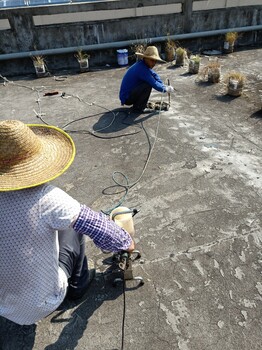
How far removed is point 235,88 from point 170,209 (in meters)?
3.88

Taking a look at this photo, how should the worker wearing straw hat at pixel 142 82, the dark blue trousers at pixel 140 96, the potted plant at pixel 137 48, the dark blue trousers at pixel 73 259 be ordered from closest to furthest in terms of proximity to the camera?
the dark blue trousers at pixel 73 259
the worker wearing straw hat at pixel 142 82
the dark blue trousers at pixel 140 96
the potted plant at pixel 137 48

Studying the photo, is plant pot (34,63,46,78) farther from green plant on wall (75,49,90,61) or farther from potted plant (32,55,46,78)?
green plant on wall (75,49,90,61)

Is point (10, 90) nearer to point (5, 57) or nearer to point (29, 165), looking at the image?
point (5, 57)

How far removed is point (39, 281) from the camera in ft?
6.79

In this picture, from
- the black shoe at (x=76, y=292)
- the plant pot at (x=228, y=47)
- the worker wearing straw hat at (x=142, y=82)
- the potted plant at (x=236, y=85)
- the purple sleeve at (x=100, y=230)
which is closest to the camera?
the purple sleeve at (x=100, y=230)

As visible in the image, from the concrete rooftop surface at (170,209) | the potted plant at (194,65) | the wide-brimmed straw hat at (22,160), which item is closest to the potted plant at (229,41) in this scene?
the potted plant at (194,65)

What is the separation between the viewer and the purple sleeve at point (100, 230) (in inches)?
78.2

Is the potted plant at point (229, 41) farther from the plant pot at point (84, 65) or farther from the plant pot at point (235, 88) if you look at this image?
the plant pot at point (84, 65)

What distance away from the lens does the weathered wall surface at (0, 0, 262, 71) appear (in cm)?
845

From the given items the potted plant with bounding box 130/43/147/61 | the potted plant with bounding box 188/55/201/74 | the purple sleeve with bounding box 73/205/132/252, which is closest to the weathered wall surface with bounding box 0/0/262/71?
the potted plant with bounding box 130/43/147/61

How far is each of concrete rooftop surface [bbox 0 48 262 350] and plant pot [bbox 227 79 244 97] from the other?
0.16 metres

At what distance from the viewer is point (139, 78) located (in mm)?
5719

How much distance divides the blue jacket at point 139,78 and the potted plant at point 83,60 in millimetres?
3129

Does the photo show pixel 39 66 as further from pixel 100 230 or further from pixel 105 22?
pixel 100 230
